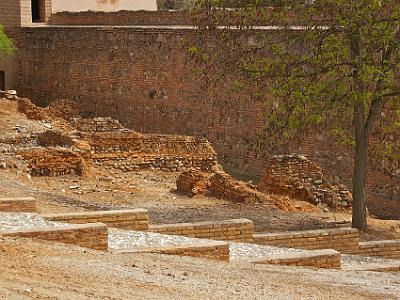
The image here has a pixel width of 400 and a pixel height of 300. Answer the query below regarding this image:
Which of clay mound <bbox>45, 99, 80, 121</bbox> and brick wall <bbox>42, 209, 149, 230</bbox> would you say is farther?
clay mound <bbox>45, 99, 80, 121</bbox>

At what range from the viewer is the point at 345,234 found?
14625mm

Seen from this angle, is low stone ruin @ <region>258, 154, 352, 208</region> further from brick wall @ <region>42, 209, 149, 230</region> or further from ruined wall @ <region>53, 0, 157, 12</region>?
ruined wall @ <region>53, 0, 157, 12</region>

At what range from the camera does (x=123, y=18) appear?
37750 mm

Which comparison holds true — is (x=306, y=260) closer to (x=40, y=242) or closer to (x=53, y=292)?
(x=40, y=242)

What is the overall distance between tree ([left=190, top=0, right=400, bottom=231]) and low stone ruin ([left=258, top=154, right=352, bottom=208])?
2733 millimetres

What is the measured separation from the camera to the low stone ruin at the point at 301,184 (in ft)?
65.4

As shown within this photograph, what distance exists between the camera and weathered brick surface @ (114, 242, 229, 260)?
38.5 ft

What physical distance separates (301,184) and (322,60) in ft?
14.1

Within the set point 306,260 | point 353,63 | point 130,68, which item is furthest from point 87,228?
point 130,68

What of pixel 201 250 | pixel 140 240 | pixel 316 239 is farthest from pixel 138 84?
pixel 201 250

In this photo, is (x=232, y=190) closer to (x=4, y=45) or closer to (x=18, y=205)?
(x=18, y=205)

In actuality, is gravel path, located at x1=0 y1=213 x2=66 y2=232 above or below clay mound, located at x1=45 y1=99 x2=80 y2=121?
below

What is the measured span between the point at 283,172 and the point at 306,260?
8017 mm

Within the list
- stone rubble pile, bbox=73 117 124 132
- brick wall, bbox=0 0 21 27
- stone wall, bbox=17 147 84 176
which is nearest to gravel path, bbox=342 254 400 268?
stone wall, bbox=17 147 84 176
